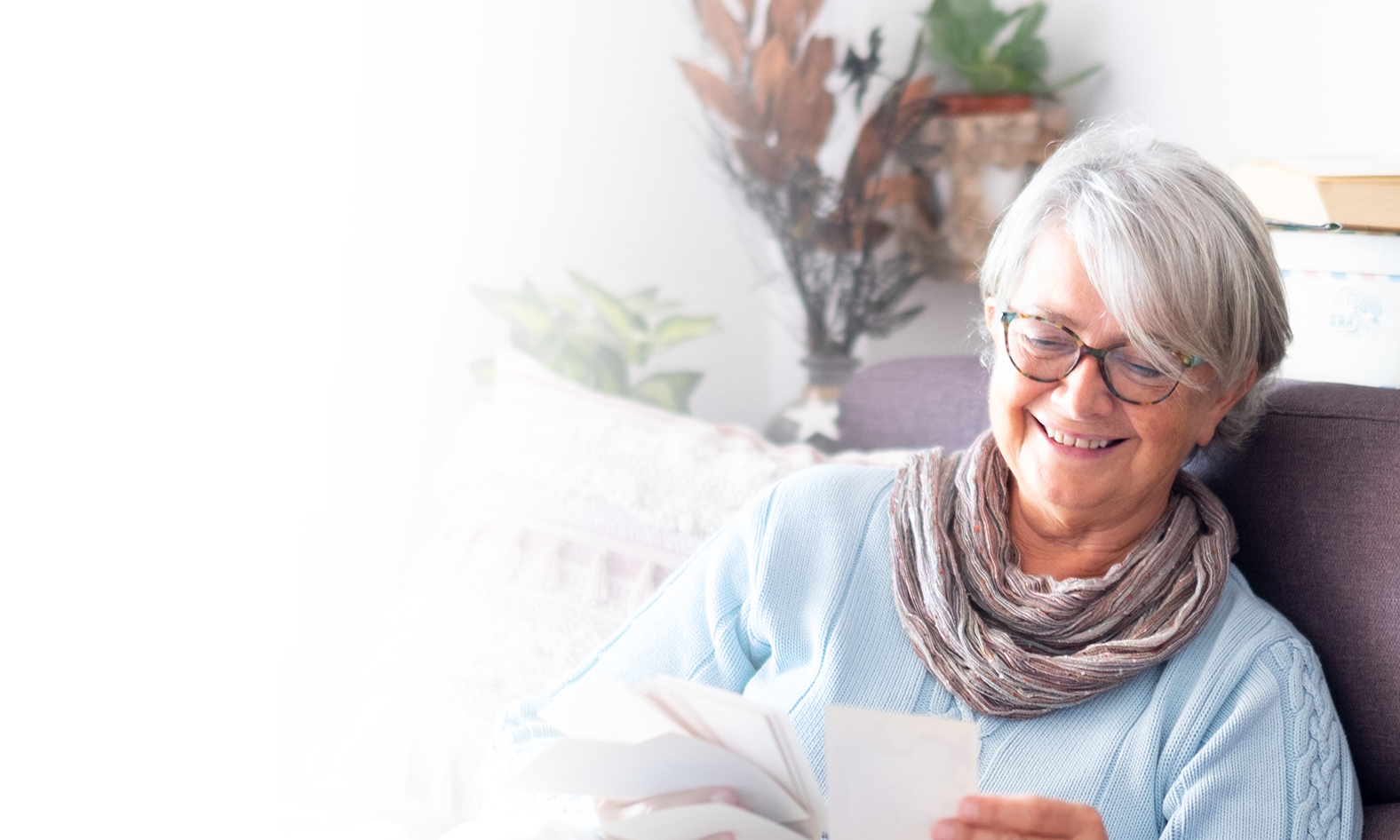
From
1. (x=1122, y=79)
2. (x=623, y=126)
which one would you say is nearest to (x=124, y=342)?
(x=623, y=126)

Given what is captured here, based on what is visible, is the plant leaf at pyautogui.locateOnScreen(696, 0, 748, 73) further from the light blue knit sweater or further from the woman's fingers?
the woman's fingers

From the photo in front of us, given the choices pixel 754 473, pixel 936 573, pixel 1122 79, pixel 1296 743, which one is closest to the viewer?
pixel 1296 743

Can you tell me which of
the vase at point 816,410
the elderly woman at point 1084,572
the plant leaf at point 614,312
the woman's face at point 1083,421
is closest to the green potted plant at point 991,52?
the vase at point 816,410

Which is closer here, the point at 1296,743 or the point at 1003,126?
the point at 1296,743

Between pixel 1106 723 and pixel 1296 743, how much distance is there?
16 centimetres

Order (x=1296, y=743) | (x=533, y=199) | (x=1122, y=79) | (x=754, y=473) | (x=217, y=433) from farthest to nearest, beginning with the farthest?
(x=533, y=199) → (x=1122, y=79) → (x=217, y=433) → (x=754, y=473) → (x=1296, y=743)

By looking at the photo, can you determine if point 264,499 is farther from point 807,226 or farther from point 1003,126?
point 1003,126

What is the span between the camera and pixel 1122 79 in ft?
7.00

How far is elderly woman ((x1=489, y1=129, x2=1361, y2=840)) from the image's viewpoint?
3.58ft

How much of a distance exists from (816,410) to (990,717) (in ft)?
3.75

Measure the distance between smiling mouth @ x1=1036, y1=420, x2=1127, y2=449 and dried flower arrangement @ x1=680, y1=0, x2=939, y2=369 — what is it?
3.86 feet

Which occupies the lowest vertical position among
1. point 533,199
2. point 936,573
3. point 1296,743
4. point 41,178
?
point 1296,743

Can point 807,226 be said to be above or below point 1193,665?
above

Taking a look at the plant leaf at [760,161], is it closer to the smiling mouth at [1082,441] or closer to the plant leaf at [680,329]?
the plant leaf at [680,329]
